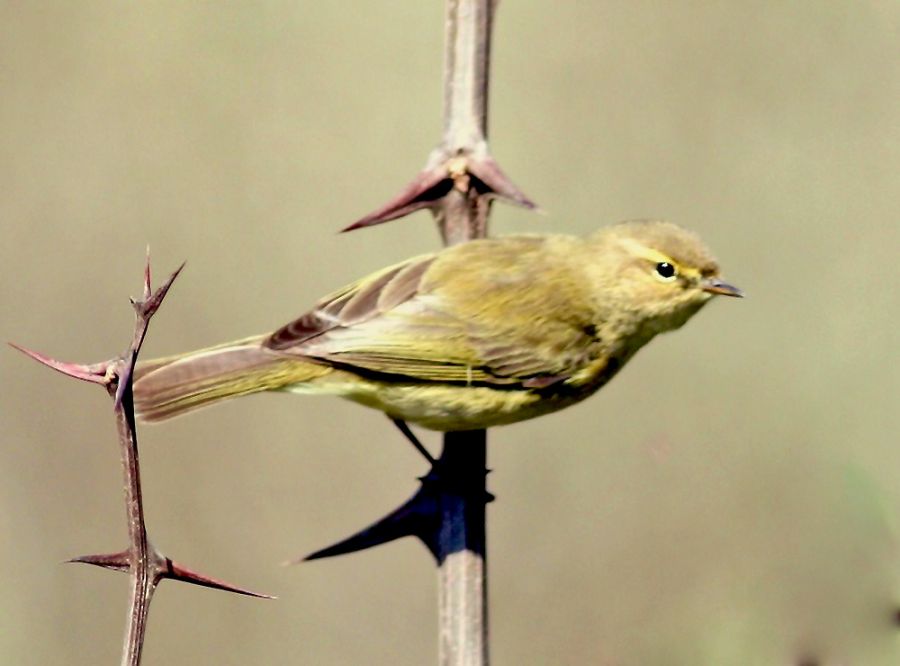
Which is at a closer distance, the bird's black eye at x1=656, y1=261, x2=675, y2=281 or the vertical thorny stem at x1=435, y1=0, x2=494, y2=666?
the vertical thorny stem at x1=435, y1=0, x2=494, y2=666

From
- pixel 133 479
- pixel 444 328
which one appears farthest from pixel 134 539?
pixel 444 328

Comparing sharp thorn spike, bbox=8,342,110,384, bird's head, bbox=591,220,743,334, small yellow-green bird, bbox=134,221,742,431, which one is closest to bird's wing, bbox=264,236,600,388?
small yellow-green bird, bbox=134,221,742,431

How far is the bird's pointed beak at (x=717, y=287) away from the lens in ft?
11.1

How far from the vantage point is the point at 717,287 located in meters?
3.42

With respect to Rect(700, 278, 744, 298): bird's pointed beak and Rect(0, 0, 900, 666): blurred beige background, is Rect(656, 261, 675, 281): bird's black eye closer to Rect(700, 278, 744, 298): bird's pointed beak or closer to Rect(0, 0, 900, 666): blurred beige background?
Rect(700, 278, 744, 298): bird's pointed beak

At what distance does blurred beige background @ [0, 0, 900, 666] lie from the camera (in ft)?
14.6

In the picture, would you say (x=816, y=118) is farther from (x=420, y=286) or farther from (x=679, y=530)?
(x=420, y=286)

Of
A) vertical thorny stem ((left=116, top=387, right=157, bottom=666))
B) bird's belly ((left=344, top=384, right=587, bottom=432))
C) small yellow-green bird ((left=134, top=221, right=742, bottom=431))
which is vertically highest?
small yellow-green bird ((left=134, top=221, right=742, bottom=431))

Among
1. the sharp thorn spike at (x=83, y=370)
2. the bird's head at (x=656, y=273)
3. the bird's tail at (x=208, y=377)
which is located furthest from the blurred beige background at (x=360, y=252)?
the sharp thorn spike at (x=83, y=370)

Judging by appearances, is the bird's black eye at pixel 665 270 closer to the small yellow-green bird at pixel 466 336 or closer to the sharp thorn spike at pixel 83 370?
the small yellow-green bird at pixel 466 336

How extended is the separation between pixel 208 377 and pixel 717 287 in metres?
1.47

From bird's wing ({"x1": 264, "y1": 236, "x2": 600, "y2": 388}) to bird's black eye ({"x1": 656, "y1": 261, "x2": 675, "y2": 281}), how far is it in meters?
0.32

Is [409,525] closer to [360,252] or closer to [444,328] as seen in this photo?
[444,328]

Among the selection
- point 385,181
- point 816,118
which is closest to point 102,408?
point 385,181
